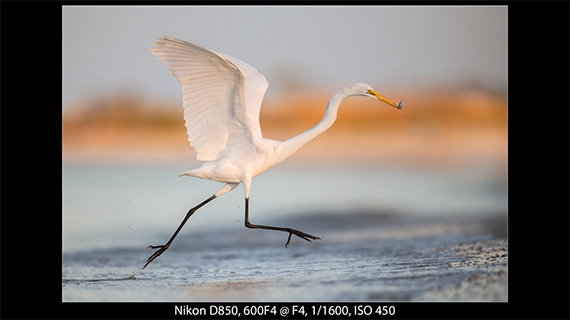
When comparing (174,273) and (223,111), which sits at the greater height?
(223,111)

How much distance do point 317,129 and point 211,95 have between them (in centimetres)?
88

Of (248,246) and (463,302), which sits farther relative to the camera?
(248,246)

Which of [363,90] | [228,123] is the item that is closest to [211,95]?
[228,123]

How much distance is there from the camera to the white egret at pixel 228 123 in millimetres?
5020

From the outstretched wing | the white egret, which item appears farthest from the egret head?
the outstretched wing

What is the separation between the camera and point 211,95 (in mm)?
5129

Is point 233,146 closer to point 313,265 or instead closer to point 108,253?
point 313,265

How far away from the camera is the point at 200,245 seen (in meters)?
7.39

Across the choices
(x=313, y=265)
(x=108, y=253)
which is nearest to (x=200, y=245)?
(x=108, y=253)

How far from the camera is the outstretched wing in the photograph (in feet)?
16.0

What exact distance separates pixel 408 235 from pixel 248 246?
5.94 ft

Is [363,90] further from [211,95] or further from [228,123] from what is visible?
[211,95]

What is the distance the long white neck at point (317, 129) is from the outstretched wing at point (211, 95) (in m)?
0.24

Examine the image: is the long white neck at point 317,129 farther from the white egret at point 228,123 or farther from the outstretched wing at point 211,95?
the outstretched wing at point 211,95
